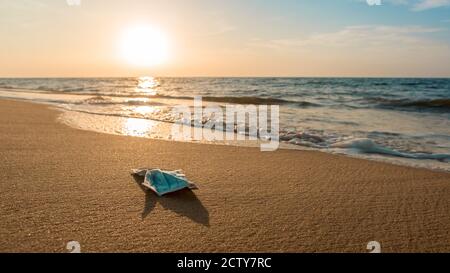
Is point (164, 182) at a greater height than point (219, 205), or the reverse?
point (164, 182)

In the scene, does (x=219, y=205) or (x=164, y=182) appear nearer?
(x=219, y=205)

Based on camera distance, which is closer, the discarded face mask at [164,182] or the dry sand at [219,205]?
the dry sand at [219,205]

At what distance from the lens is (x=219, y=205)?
9.23 feet

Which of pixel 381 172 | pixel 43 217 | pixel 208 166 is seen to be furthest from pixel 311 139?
pixel 43 217

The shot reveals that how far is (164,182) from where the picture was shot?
9.84ft

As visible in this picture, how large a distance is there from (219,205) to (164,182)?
1.75 feet

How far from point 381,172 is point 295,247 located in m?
2.23

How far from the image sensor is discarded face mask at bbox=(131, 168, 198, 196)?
293 centimetres

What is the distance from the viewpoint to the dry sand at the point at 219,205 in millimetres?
2221

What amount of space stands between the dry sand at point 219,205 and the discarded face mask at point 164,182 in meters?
0.07

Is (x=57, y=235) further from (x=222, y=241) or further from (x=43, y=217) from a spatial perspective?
(x=222, y=241)

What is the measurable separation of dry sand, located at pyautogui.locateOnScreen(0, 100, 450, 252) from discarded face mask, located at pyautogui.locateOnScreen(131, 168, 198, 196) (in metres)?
0.07
